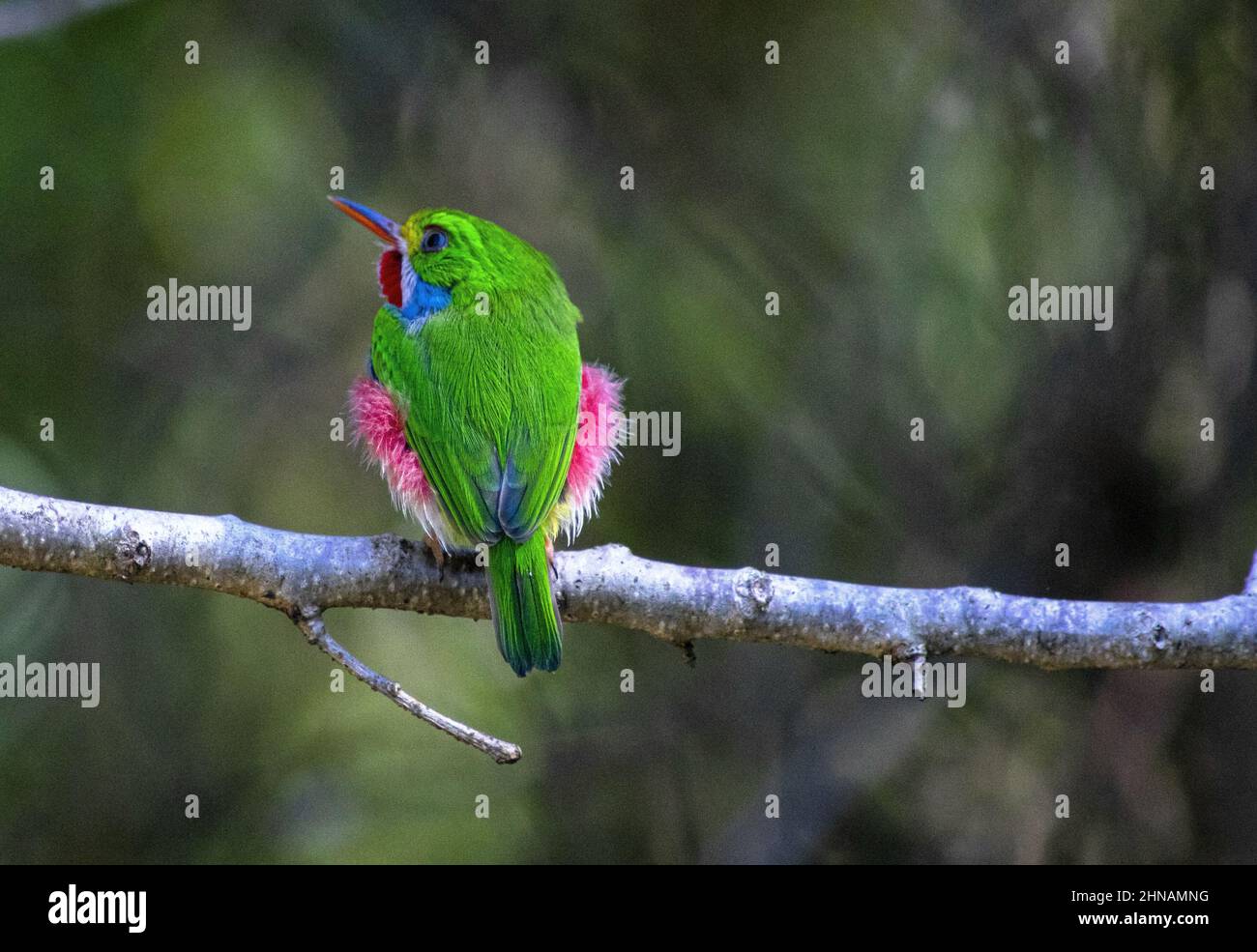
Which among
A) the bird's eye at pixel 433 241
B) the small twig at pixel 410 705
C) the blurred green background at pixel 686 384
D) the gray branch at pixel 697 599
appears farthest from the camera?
the blurred green background at pixel 686 384

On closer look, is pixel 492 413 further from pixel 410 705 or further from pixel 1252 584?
pixel 1252 584

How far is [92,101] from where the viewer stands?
691 cm

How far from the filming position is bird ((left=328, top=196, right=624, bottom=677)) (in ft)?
12.6

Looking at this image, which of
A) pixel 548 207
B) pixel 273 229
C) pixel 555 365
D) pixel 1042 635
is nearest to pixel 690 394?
pixel 548 207

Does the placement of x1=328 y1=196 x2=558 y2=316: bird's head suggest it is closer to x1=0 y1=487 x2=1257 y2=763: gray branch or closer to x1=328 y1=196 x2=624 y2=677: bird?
x1=328 y1=196 x2=624 y2=677: bird

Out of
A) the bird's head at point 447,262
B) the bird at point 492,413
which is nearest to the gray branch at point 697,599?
the bird at point 492,413

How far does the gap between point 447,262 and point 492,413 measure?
2.43 ft

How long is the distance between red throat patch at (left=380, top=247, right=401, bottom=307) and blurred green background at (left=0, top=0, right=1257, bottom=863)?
2.23 metres

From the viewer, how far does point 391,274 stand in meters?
4.84

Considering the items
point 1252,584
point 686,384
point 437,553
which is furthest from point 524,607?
point 686,384

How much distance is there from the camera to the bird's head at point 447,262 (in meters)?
4.50

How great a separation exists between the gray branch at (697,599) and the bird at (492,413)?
15cm

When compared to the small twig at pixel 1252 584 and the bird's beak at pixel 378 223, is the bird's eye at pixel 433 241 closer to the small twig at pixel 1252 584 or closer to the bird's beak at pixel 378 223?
the bird's beak at pixel 378 223
